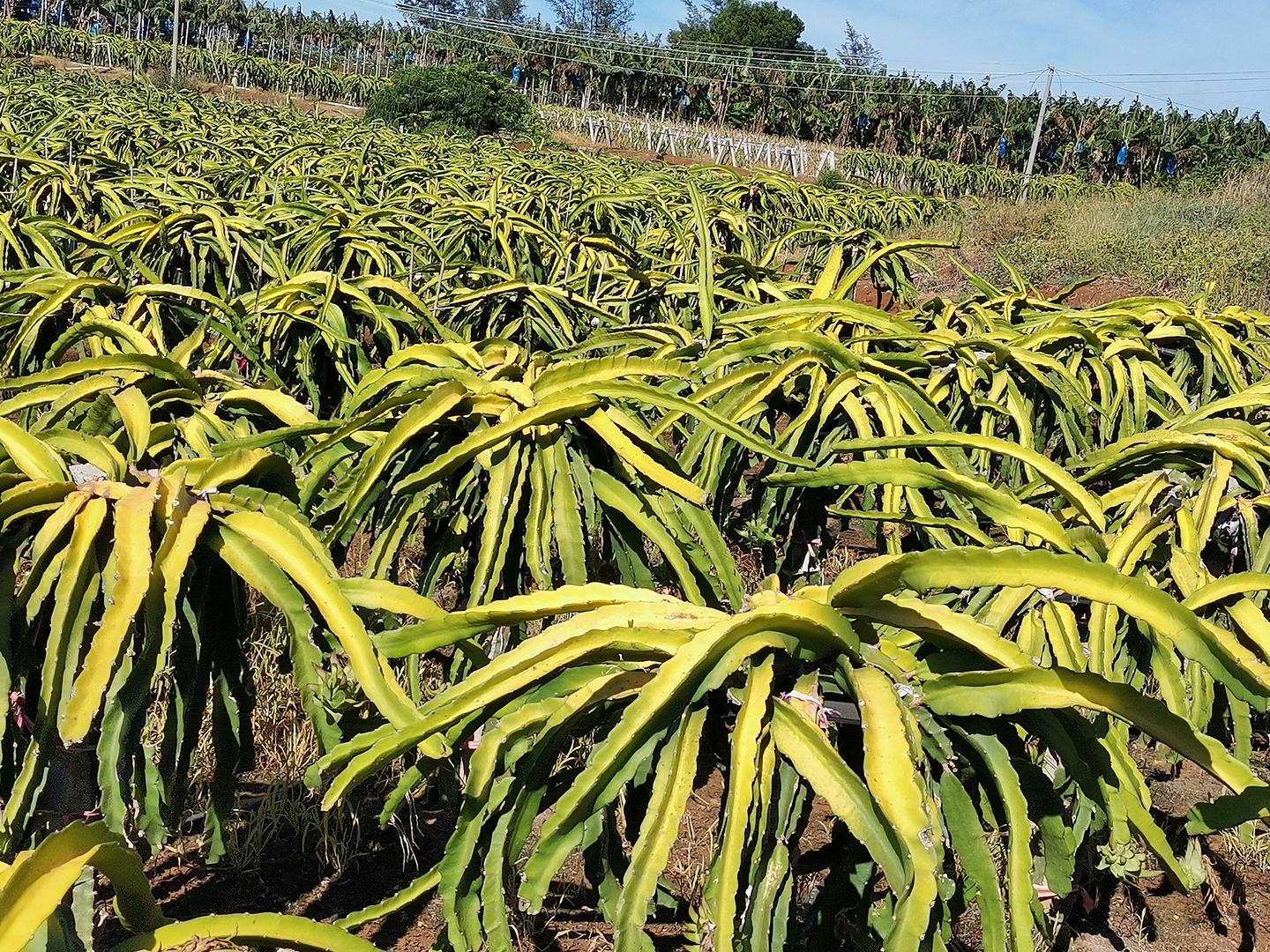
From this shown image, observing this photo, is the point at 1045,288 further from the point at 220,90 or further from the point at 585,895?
the point at 220,90

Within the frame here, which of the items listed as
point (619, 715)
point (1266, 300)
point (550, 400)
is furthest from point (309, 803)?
point (1266, 300)

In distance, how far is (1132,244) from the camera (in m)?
13.1

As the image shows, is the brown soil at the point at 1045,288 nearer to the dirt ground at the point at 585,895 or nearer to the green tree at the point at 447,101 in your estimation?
the dirt ground at the point at 585,895

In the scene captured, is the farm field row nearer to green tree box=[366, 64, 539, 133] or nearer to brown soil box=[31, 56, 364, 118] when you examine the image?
green tree box=[366, 64, 539, 133]

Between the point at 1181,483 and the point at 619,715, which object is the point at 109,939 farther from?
the point at 1181,483

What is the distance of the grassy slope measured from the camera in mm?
11680

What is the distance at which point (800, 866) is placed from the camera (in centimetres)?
131

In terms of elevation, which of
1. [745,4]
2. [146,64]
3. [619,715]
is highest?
[745,4]

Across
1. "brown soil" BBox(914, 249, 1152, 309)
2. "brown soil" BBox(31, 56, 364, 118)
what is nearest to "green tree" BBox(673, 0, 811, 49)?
"brown soil" BBox(31, 56, 364, 118)

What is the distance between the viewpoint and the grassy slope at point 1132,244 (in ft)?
38.3

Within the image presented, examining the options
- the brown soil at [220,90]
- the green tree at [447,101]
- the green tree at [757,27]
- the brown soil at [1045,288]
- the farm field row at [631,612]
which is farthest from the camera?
the green tree at [757,27]

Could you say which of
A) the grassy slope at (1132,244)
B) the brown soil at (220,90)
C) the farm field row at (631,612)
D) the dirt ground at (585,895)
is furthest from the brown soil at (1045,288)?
the brown soil at (220,90)

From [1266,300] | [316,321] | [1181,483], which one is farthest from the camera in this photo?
[1266,300]

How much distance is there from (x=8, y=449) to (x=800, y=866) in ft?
3.35
